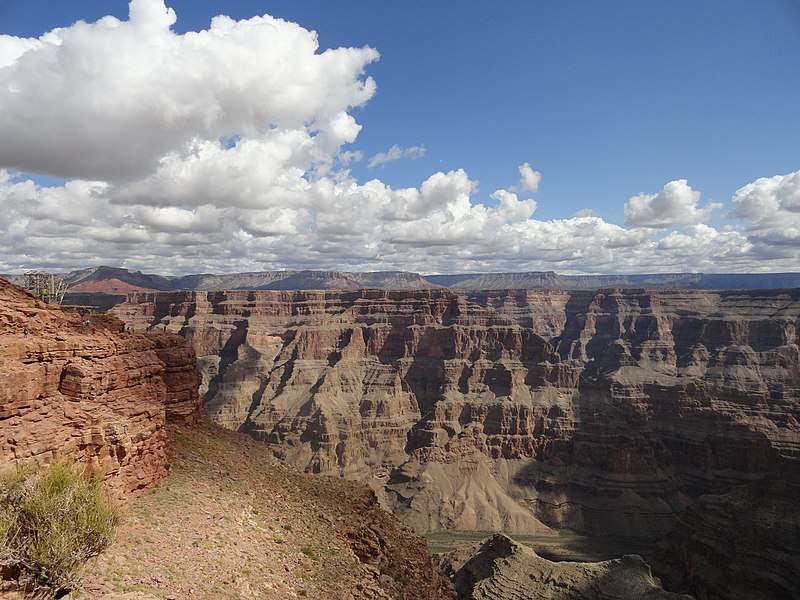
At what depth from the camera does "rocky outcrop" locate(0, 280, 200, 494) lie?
19203 millimetres

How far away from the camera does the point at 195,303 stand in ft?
530

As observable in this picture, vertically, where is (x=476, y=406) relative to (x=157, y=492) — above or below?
below

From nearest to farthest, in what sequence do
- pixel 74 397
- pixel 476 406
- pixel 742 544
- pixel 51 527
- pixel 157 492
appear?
1. pixel 51 527
2. pixel 74 397
3. pixel 157 492
4. pixel 742 544
5. pixel 476 406

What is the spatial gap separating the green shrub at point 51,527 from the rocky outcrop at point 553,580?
36019mm

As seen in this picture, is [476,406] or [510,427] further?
[476,406]

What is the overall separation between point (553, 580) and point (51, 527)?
40.5 m

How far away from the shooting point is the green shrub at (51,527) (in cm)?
1514

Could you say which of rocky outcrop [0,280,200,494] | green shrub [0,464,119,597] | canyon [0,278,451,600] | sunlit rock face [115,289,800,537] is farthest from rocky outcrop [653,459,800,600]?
green shrub [0,464,119,597]

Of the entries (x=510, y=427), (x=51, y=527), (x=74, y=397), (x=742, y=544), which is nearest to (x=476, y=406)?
(x=510, y=427)

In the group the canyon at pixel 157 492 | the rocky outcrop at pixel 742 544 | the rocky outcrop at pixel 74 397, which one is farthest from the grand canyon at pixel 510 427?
the rocky outcrop at pixel 74 397

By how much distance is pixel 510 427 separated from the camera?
384 ft

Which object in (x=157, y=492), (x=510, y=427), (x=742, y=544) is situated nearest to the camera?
(x=157, y=492)

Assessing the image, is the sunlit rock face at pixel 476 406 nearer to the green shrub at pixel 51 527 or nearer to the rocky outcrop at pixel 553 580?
the rocky outcrop at pixel 553 580

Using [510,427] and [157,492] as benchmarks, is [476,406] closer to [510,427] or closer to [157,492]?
[510,427]
